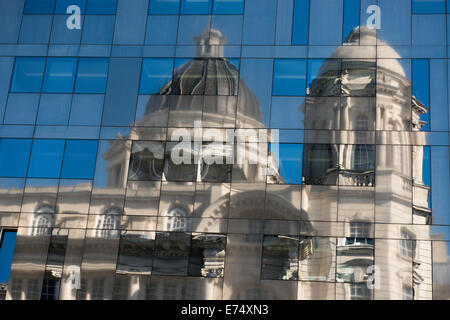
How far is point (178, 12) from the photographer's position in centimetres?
3048

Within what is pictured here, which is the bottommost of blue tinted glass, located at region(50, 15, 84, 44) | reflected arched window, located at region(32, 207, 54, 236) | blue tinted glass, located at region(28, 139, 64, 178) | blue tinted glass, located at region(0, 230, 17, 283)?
blue tinted glass, located at region(0, 230, 17, 283)

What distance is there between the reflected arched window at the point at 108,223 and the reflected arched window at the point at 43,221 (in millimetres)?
2002

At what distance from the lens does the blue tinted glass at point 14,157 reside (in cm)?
2898

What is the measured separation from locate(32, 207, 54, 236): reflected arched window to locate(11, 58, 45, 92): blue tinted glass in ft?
18.2

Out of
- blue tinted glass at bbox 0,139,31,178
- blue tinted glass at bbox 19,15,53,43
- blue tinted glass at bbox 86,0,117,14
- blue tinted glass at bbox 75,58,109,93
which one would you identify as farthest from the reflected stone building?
blue tinted glass at bbox 19,15,53,43

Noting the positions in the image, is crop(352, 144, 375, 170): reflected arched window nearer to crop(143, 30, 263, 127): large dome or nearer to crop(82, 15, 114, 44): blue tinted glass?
crop(143, 30, 263, 127): large dome

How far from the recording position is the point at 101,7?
102ft

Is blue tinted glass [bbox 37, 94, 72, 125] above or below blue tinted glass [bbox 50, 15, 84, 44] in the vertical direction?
below

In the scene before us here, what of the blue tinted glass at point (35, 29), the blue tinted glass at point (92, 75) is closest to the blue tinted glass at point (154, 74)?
the blue tinted glass at point (92, 75)

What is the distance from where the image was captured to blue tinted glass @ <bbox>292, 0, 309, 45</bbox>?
96.9ft

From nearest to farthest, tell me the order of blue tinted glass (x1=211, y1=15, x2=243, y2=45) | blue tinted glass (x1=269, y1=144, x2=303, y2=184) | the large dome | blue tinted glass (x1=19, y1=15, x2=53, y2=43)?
blue tinted glass (x1=269, y1=144, x2=303, y2=184) < the large dome < blue tinted glass (x1=211, y1=15, x2=243, y2=45) < blue tinted glass (x1=19, y1=15, x2=53, y2=43)

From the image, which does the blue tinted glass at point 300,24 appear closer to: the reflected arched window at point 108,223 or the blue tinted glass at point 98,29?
the blue tinted glass at point 98,29
